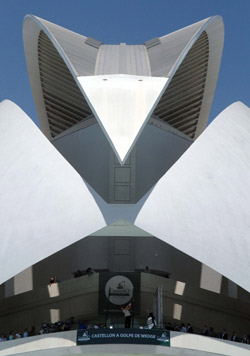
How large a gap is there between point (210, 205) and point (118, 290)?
5.83 meters

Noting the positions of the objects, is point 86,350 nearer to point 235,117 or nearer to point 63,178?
point 63,178

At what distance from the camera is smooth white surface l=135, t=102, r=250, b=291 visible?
68.4 ft

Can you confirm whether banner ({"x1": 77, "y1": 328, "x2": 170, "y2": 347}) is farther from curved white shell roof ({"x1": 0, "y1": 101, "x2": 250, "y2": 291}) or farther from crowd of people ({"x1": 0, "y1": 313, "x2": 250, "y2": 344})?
curved white shell roof ({"x1": 0, "y1": 101, "x2": 250, "y2": 291})

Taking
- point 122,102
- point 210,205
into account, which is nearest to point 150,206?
point 210,205

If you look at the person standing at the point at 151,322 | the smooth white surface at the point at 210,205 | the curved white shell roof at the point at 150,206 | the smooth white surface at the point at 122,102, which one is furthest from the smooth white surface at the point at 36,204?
the person standing at the point at 151,322

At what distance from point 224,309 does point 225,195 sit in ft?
17.2

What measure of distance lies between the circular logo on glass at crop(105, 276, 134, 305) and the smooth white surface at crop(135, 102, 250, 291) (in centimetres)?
520

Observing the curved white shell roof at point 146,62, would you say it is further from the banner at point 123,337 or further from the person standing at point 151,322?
the banner at point 123,337

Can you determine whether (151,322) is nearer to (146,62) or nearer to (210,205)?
(210,205)

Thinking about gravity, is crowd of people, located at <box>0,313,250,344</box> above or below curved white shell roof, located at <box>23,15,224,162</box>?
below

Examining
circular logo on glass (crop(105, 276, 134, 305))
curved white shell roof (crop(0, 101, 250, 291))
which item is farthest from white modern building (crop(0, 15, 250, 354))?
circular logo on glass (crop(105, 276, 134, 305))

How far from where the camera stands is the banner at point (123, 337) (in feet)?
67.0

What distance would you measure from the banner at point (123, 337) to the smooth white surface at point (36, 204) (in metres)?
2.65

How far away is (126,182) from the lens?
29.3 m
